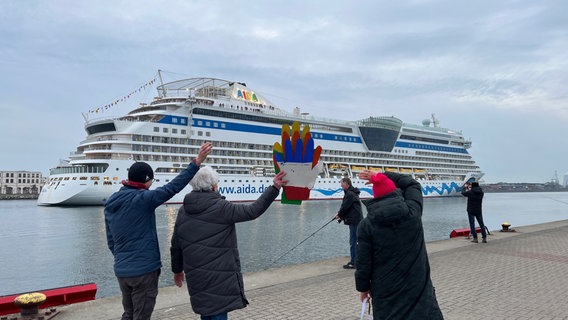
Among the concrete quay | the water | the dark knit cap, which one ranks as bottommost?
the water

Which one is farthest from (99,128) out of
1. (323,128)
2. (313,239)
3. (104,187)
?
(313,239)

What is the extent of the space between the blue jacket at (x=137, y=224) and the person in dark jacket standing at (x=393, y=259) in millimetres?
1293

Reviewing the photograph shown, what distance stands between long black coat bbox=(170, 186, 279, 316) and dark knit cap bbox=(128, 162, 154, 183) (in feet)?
1.40

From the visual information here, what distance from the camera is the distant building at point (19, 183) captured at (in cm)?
10619

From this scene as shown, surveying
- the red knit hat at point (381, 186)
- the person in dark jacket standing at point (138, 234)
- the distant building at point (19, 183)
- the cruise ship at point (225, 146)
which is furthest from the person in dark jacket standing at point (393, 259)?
the distant building at point (19, 183)

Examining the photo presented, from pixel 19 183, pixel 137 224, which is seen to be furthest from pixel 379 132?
pixel 19 183

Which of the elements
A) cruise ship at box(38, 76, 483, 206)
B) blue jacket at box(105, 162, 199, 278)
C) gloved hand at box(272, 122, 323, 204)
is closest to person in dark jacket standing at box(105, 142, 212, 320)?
blue jacket at box(105, 162, 199, 278)

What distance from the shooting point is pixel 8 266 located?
11.1 metres

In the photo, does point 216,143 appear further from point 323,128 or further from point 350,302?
point 350,302

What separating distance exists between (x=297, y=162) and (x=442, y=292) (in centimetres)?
358

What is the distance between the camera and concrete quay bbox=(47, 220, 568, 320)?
444cm

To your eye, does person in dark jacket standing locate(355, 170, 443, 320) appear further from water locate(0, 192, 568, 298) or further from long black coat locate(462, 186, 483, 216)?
long black coat locate(462, 186, 483, 216)

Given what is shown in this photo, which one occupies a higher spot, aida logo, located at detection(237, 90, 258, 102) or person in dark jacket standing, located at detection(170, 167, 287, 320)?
aida logo, located at detection(237, 90, 258, 102)

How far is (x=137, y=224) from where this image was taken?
2.92 meters
